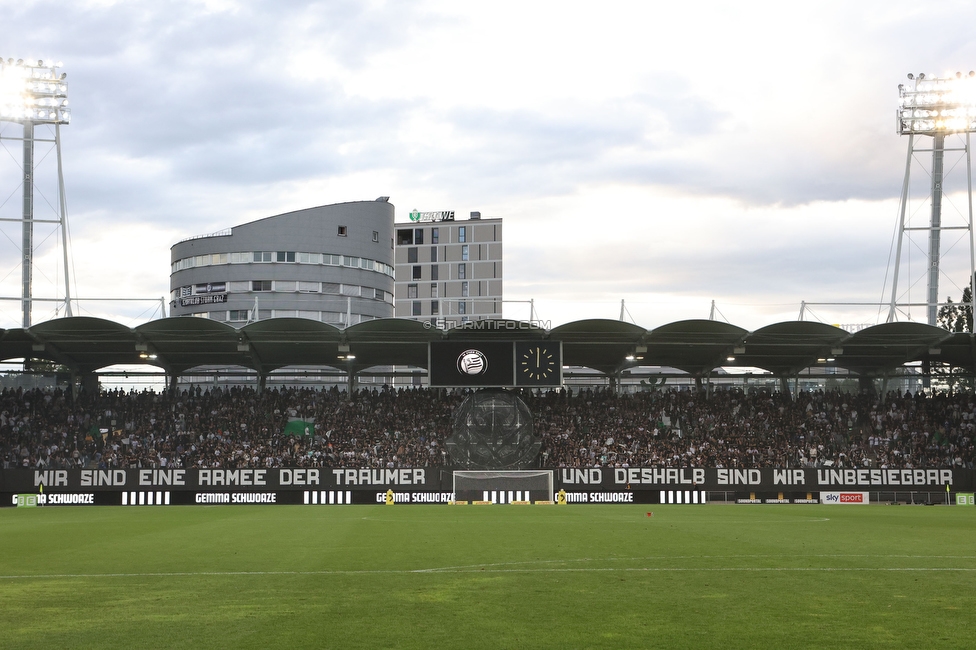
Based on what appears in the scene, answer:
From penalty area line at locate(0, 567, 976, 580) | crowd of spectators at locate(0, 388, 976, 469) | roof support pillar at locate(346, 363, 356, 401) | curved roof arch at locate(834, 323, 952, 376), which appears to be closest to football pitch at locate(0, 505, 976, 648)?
penalty area line at locate(0, 567, 976, 580)

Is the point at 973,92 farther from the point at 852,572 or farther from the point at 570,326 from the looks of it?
the point at 852,572

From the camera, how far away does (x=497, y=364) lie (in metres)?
50.8

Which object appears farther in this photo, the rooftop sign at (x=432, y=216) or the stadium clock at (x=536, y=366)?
the rooftop sign at (x=432, y=216)

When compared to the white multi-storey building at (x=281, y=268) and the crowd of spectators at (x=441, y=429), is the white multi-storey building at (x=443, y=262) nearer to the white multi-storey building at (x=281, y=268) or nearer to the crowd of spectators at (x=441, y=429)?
the white multi-storey building at (x=281, y=268)

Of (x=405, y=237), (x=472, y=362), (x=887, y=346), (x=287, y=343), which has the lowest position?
(x=472, y=362)

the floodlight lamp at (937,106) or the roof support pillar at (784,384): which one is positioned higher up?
the floodlight lamp at (937,106)

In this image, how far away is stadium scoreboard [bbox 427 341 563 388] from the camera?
50.7 meters

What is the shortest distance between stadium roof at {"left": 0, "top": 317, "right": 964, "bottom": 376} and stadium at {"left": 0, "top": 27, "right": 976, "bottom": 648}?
29 cm

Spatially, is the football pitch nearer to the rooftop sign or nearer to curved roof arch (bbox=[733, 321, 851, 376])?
curved roof arch (bbox=[733, 321, 851, 376])

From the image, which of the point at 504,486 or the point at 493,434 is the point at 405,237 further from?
the point at 504,486

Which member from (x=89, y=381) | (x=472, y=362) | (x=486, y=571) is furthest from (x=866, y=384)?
(x=486, y=571)

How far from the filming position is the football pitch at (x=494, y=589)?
31.3ft

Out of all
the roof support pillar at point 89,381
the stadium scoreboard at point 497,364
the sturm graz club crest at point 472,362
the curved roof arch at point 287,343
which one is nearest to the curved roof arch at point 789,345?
the stadium scoreboard at point 497,364

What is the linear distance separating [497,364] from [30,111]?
101 ft
